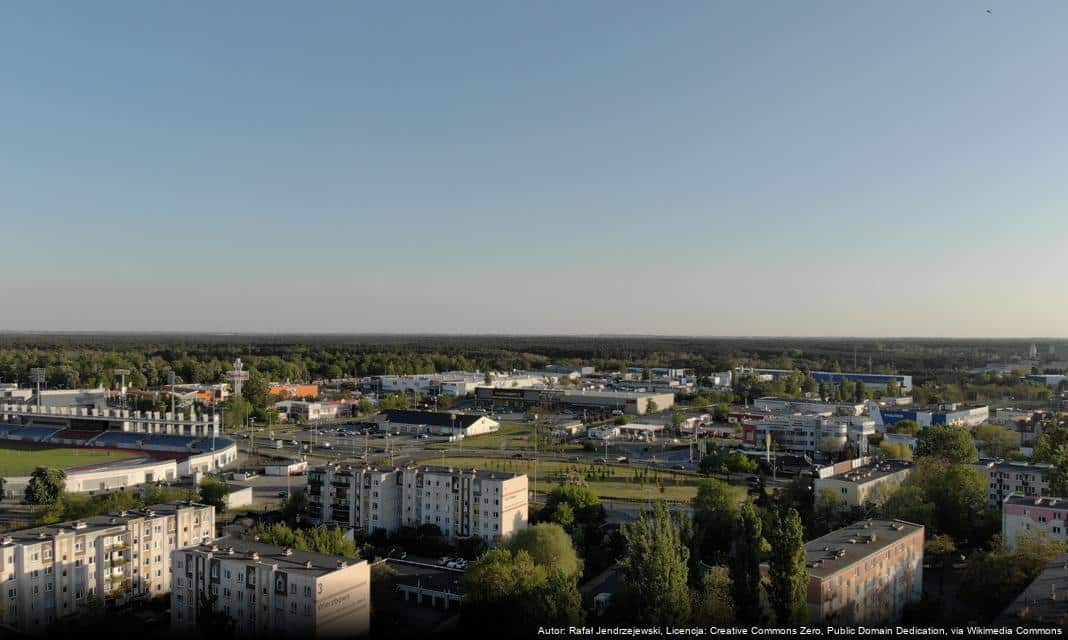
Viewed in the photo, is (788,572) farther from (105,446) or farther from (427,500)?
(105,446)

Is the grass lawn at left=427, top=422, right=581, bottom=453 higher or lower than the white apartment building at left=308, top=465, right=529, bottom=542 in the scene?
lower

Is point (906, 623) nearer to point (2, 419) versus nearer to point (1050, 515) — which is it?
point (1050, 515)

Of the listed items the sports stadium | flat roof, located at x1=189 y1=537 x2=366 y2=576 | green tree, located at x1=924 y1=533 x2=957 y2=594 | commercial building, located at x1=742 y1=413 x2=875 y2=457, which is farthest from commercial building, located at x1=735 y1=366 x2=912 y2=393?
flat roof, located at x1=189 y1=537 x2=366 y2=576

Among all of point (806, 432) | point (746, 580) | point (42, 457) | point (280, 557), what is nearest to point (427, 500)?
point (280, 557)

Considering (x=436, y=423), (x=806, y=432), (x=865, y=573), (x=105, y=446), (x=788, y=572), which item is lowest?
(x=105, y=446)

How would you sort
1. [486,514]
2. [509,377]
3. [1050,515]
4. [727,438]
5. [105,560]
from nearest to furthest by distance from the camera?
[105,560] < [1050,515] < [486,514] < [727,438] < [509,377]

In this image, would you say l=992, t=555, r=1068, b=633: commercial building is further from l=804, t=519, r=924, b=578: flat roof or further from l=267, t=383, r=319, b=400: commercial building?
l=267, t=383, r=319, b=400: commercial building

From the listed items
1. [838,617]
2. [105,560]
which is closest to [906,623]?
[838,617]
